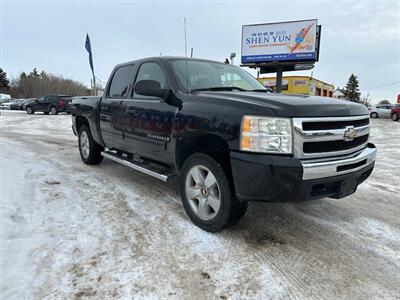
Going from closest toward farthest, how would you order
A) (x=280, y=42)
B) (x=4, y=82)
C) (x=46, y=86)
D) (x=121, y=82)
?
(x=121, y=82), (x=280, y=42), (x=46, y=86), (x=4, y=82)

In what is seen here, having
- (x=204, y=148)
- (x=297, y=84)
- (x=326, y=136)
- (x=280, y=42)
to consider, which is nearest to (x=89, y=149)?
(x=204, y=148)

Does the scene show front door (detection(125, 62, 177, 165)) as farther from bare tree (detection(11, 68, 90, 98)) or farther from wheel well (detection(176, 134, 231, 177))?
bare tree (detection(11, 68, 90, 98))

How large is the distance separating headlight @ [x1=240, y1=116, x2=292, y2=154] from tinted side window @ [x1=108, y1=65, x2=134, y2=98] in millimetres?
2722

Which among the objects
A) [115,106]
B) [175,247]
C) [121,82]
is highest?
[121,82]

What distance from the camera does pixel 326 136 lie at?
3.01 metres

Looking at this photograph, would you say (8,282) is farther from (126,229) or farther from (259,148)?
(259,148)

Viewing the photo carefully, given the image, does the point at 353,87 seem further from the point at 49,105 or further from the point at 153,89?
the point at 153,89

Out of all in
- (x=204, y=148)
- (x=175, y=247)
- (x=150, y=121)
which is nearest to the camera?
(x=175, y=247)

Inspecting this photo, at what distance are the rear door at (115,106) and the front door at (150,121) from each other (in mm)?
219

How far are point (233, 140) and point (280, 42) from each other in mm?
29417

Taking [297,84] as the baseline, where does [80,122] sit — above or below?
below

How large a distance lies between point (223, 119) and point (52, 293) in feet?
6.53

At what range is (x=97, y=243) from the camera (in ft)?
10.3

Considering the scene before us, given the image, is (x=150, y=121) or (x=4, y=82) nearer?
(x=150, y=121)
